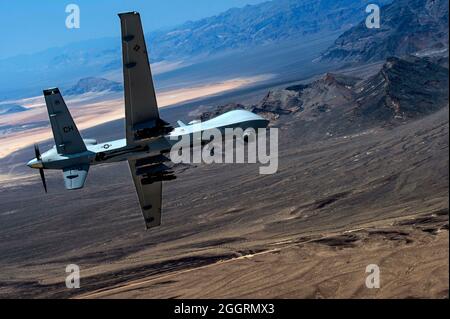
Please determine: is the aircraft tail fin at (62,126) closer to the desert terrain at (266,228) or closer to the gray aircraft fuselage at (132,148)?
the gray aircraft fuselage at (132,148)

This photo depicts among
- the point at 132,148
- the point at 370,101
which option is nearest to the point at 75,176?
the point at 132,148

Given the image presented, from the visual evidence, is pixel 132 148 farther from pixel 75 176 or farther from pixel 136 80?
pixel 136 80

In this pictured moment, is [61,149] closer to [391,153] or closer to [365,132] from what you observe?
[391,153]

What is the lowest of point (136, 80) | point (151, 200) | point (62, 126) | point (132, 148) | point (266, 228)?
point (266, 228)

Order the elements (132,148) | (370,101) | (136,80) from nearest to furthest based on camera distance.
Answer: (136,80) < (132,148) < (370,101)

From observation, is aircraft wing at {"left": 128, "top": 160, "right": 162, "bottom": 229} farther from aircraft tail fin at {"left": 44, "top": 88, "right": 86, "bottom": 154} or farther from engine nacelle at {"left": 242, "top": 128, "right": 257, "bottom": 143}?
engine nacelle at {"left": 242, "top": 128, "right": 257, "bottom": 143}
